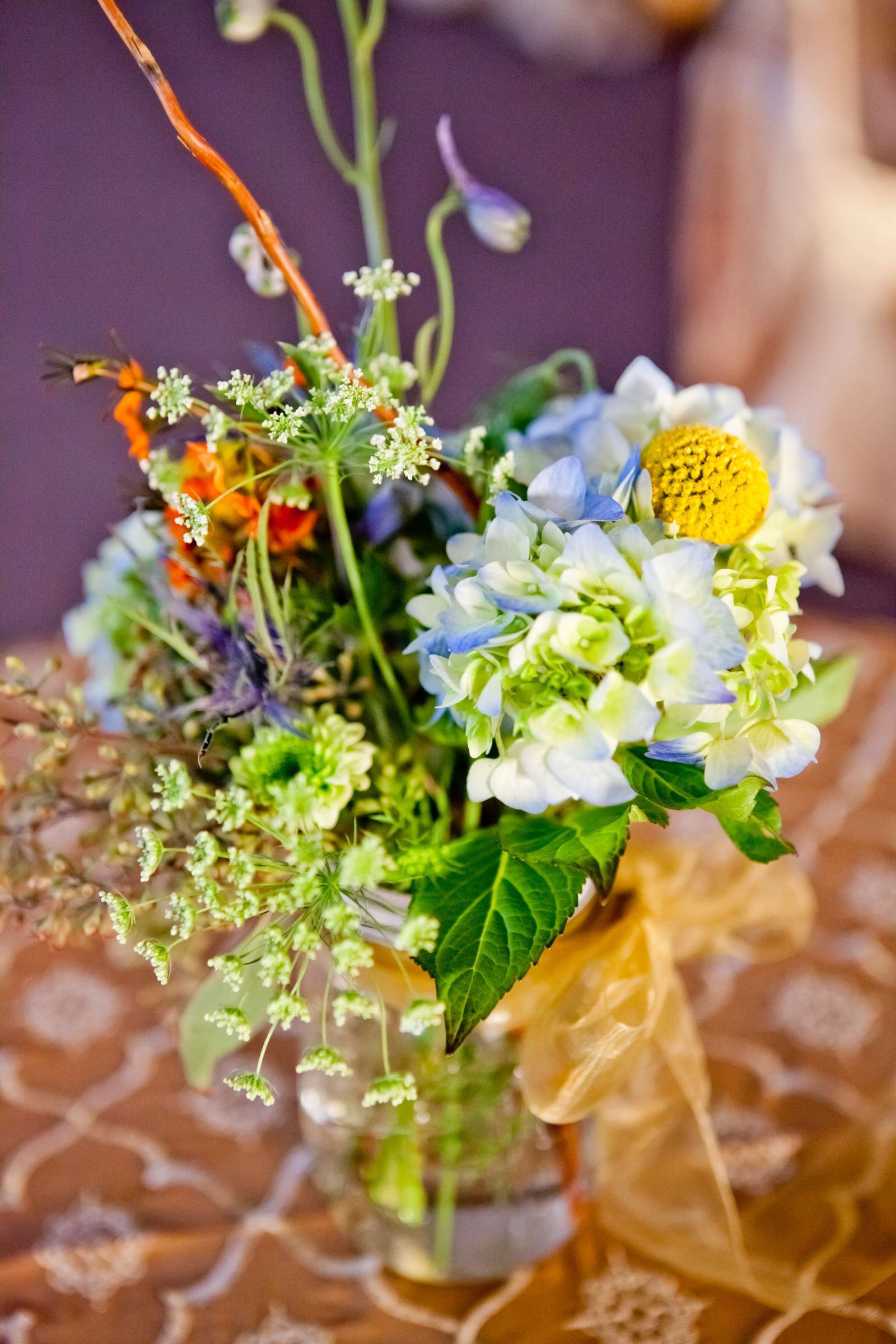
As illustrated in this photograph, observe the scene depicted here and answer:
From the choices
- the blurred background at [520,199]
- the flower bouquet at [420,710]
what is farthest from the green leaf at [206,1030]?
the blurred background at [520,199]

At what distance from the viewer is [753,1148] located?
Result: 66cm

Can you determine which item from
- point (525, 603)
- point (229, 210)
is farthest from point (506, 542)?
point (229, 210)

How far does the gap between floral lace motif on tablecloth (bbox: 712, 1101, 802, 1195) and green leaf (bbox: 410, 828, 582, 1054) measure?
0.32m

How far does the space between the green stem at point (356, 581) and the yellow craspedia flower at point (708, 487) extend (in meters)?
0.13

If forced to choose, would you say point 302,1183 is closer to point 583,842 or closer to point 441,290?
point 583,842

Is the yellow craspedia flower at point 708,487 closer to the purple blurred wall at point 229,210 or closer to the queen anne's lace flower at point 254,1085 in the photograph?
the queen anne's lace flower at point 254,1085

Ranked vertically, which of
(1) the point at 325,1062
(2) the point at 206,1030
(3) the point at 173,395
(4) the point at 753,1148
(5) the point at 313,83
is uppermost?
(5) the point at 313,83

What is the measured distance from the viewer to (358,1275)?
0.60 m

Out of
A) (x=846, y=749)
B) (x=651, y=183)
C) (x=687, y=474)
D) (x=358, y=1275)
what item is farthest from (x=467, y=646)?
(x=651, y=183)

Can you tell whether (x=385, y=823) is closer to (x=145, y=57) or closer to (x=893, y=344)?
(x=145, y=57)

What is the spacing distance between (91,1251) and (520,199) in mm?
1851

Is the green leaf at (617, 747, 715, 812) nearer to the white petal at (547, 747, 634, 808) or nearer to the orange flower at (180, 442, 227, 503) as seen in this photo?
the white petal at (547, 747, 634, 808)

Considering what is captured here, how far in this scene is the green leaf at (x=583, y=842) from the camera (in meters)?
0.43

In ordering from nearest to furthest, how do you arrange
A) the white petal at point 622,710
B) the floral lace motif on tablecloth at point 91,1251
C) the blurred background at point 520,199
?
the white petal at point 622,710 < the floral lace motif on tablecloth at point 91,1251 < the blurred background at point 520,199
